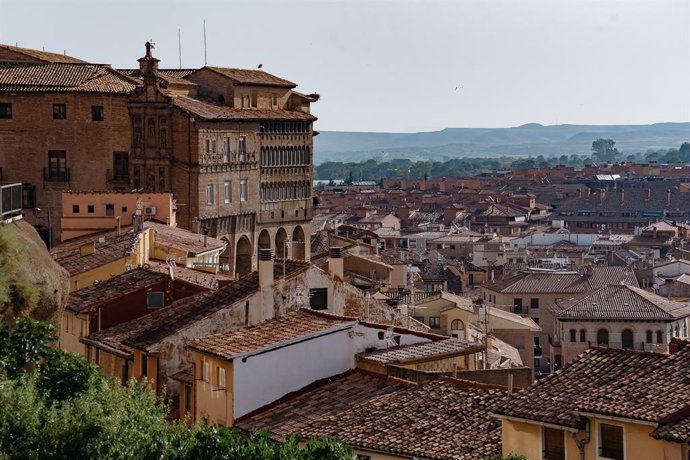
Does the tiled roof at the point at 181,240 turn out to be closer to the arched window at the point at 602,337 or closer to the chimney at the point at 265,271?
the chimney at the point at 265,271

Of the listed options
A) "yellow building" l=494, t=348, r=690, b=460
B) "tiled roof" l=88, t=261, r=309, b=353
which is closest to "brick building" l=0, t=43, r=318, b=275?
"tiled roof" l=88, t=261, r=309, b=353

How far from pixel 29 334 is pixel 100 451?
307cm

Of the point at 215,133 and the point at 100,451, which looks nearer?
the point at 100,451

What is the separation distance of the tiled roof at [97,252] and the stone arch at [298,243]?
31.1 m

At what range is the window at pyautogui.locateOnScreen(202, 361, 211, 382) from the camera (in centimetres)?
2484

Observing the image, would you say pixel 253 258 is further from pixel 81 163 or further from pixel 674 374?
pixel 674 374

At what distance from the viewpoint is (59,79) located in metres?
70.9

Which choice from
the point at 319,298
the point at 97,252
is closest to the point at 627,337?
the point at 97,252

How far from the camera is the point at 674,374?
19.3m

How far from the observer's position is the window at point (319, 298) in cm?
2973

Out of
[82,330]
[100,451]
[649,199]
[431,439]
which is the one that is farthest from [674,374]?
[649,199]

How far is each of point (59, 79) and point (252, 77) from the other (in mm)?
12506

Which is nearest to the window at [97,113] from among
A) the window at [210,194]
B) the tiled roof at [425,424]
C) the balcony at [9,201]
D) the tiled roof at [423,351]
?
the window at [210,194]

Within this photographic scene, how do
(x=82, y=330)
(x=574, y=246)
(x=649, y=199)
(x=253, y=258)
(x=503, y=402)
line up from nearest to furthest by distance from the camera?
(x=503, y=402)
(x=82, y=330)
(x=253, y=258)
(x=574, y=246)
(x=649, y=199)
